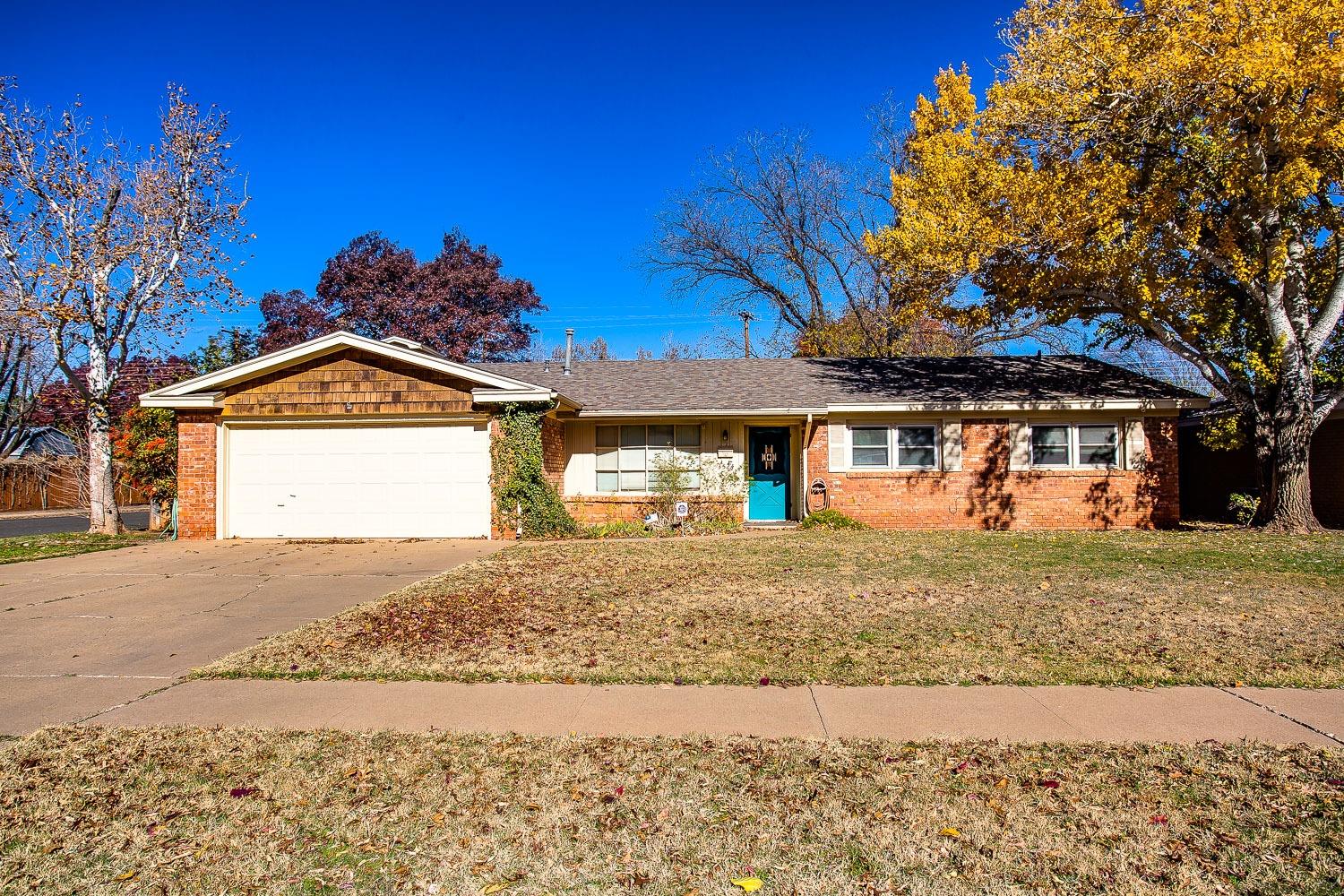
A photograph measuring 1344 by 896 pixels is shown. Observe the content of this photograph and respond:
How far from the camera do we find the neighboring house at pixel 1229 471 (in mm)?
17172

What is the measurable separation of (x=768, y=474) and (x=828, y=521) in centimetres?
218

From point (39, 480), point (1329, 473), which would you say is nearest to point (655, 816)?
point (1329, 473)

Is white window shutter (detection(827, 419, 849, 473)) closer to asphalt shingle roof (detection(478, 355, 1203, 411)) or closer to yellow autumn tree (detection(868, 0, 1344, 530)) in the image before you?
asphalt shingle roof (detection(478, 355, 1203, 411))

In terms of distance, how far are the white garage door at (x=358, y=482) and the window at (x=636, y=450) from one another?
3.08 meters

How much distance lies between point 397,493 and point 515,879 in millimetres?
12829

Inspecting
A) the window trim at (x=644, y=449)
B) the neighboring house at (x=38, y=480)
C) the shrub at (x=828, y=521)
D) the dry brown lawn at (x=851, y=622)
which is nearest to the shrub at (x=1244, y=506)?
the dry brown lawn at (x=851, y=622)

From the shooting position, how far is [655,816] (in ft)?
12.4

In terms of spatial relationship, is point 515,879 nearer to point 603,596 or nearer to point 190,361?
point 603,596

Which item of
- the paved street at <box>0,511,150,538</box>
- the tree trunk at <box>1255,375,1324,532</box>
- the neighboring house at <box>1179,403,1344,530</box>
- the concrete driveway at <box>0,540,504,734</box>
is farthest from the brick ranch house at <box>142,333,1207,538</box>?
the paved street at <box>0,511,150,538</box>

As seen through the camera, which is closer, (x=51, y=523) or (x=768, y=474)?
(x=768, y=474)

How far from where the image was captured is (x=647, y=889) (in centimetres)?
319

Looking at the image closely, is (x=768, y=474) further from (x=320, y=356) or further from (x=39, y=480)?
(x=39, y=480)

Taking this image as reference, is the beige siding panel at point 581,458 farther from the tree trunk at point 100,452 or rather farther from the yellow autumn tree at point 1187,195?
the tree trunk at point 100,452

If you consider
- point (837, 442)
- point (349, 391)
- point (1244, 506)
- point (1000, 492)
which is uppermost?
point (349, 391)
